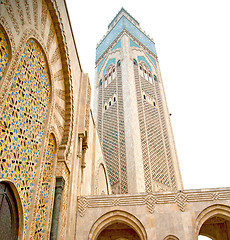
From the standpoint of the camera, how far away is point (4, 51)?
2855 millimetres

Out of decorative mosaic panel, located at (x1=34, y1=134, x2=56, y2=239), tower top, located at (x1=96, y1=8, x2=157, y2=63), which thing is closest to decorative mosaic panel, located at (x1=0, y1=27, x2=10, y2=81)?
decorative mosaic panel, located at (x1=34, y1=134, x2=56, y2=239)

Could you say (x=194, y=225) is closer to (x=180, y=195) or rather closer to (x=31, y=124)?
(x=180, y=195)

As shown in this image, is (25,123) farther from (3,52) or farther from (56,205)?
(56,205)

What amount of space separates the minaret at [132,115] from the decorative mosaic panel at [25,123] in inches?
208

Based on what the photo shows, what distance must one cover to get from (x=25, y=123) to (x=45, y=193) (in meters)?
1.26

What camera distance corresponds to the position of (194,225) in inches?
172

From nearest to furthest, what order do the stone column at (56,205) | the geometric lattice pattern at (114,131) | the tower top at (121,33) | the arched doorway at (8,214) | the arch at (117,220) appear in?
the arched doorway at (8,214), the stone column at (56,205), the arch at (117,220), the geometric lattice pattern at (114,131), the tower top at (121,33)

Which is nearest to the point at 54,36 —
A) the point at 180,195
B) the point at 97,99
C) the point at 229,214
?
the point at 180,195

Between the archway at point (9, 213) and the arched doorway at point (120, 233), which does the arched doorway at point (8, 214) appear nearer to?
the archway at point (9, 213)

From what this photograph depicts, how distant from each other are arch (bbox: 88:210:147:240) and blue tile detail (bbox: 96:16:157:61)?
11780 mm

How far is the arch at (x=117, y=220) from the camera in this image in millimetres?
4453

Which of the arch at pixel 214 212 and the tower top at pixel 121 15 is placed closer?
the arch at pixel 214 212

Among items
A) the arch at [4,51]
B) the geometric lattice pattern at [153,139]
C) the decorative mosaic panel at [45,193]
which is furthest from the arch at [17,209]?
the geometric lattice pattern at [153,139]

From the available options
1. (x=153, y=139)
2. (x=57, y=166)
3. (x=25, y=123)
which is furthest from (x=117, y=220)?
(x=153, y=139)
